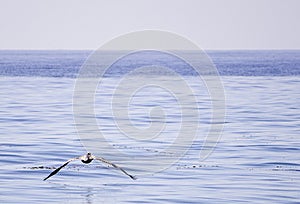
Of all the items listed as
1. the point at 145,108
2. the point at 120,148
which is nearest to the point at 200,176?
the point at 120,148

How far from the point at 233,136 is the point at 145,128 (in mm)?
6346

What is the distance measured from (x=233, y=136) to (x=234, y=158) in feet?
25.6

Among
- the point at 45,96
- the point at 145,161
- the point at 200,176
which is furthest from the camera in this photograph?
the point at 45,96

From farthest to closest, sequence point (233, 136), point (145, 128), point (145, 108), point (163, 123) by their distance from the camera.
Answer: point (145, 108) < point (163, 123) < point (145, 128) < point (233, 136)

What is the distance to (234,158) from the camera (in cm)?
3588

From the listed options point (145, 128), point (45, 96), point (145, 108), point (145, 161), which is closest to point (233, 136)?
point (145, 128)

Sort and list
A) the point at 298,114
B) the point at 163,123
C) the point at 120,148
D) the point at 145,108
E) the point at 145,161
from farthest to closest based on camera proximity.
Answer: the point at 145,108
the point at 298,114
the point at 163,123
the point at 120,148
the point at 145,161

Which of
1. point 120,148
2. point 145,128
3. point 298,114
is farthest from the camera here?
point 298,114

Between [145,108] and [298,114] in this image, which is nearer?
[298,114]

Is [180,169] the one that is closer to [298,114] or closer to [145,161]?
[145,161]

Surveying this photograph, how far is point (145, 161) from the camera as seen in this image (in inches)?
1384

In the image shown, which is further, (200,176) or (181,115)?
(181,115)

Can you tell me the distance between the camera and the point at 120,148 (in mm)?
39125

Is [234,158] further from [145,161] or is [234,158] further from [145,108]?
[145,108]
